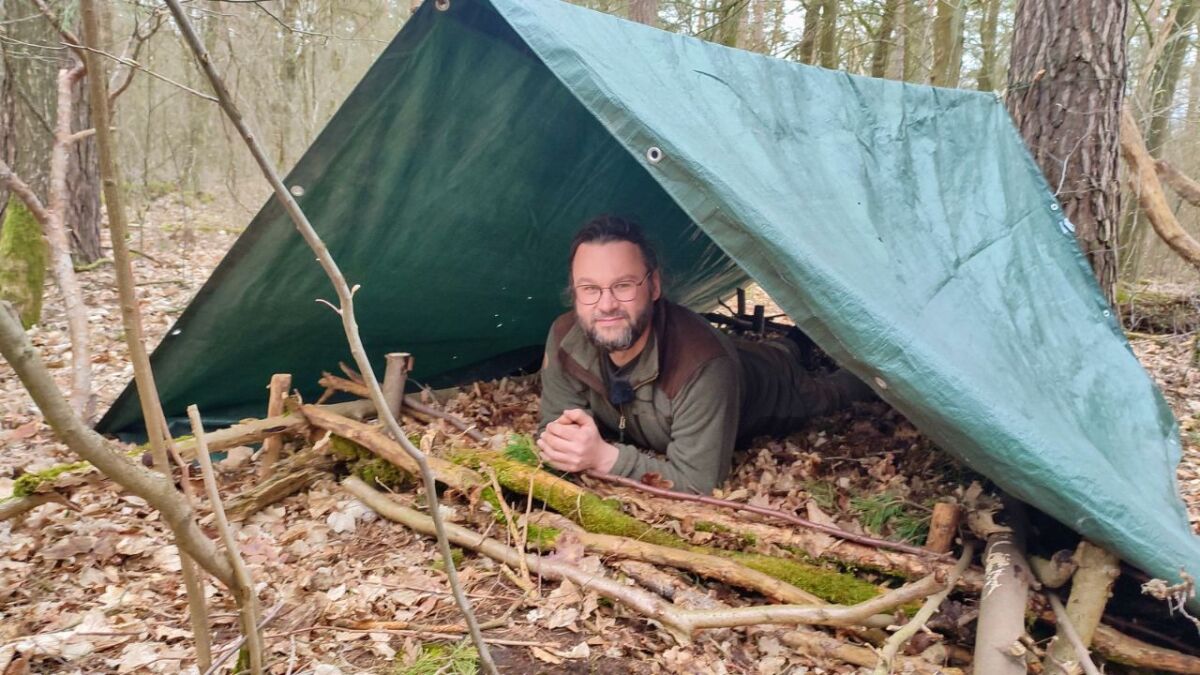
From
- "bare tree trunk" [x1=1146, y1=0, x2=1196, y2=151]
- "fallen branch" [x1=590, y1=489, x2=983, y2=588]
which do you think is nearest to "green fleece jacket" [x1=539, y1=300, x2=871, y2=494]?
"fallen branch" [x1=590, y1=489, x2=983, y2=588]

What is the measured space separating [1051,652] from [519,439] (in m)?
1.97

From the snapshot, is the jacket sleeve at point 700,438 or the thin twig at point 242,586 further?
the jacket sleeve at point 700,438

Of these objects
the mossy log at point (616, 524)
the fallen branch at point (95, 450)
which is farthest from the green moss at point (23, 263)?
the fallen branch at point (95, 450)

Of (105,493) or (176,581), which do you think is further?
(105,493)

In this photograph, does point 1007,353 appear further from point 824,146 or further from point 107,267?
point 107,267

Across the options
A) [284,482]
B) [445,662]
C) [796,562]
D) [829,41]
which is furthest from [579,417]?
[829,41]

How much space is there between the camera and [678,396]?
309 cm

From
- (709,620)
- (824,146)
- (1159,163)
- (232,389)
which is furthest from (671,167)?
(1159,163)

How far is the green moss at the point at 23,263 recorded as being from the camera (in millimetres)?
5457

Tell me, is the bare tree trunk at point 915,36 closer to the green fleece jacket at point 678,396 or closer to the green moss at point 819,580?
the green fleece jacket at point 678,396

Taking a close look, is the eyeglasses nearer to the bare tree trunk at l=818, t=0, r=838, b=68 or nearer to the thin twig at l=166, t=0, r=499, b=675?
the thin twig at l=166, t=0, r=499, b=675

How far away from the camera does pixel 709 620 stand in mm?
2104

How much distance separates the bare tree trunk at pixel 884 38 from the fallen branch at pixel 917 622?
7.45 m

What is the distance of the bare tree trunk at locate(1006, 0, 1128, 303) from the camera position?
3.87 m
